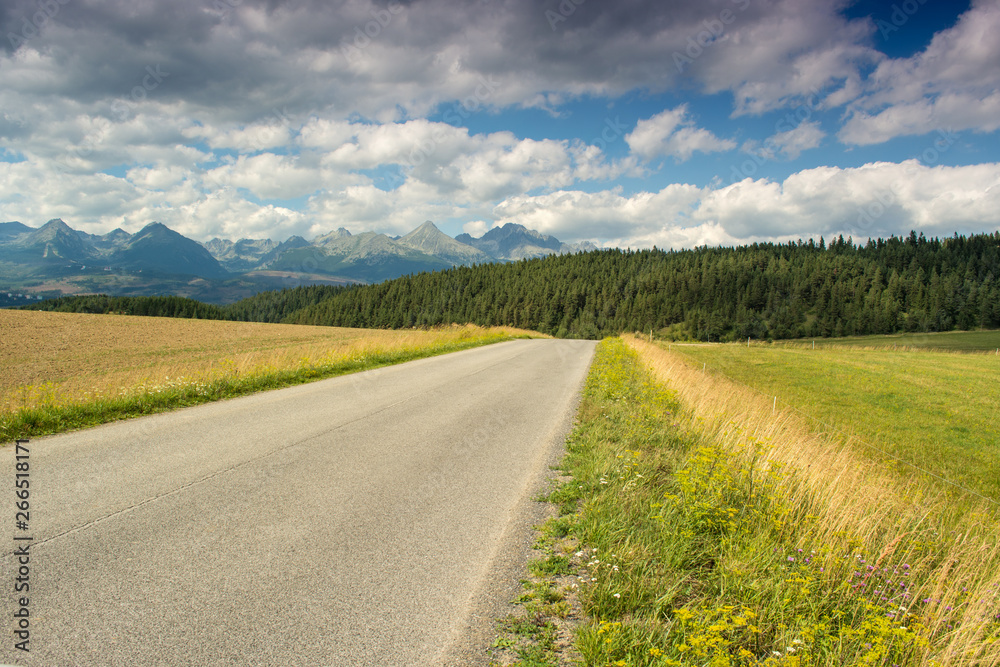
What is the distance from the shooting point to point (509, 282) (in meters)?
130

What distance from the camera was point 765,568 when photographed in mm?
3859

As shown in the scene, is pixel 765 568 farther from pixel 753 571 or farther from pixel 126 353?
pixel 126 353

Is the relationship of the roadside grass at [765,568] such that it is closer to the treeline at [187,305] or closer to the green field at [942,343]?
the green field at [942,343]

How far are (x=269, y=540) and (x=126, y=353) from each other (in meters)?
37.9

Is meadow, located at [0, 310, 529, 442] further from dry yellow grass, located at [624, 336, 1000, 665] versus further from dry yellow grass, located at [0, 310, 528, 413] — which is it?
dry yellow grass, located at [624, 336, 1000, 665]

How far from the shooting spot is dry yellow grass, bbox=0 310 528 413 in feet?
34.7

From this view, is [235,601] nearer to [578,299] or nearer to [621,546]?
[621,546]

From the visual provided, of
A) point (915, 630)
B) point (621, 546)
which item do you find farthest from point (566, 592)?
point (915, 630)

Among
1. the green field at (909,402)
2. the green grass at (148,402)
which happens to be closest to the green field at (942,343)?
the green field at (909,402)

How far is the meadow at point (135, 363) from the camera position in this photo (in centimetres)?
834

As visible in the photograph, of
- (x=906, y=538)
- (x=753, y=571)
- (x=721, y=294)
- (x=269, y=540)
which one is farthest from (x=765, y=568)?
(x=721, y=294)

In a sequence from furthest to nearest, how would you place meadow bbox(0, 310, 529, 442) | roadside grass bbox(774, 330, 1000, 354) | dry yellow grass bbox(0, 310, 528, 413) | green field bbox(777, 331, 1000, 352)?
green field bbox(777, 331, 1000, 352) < roadside grass bbox(774, 330, 1000, 354) < dry yellow grass bbox(0, 310, 528, 413) < meadow bbox(0, 310, 529, 442)

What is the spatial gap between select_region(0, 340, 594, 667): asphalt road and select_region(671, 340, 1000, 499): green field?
461 inches

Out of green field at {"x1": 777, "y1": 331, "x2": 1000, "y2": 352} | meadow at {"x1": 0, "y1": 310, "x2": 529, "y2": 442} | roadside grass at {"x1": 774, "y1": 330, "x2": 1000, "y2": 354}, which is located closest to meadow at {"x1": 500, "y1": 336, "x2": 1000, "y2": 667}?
meadow at {"x1": 0, "y1": 310, "x2": 529, "y2": 442}
